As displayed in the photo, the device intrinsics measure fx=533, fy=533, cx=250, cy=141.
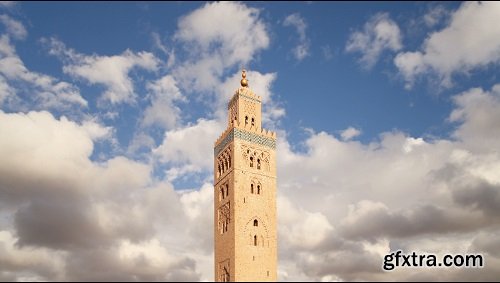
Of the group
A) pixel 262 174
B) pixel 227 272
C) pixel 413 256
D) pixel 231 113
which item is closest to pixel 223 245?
pixel 227 272

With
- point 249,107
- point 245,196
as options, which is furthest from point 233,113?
point 245,196

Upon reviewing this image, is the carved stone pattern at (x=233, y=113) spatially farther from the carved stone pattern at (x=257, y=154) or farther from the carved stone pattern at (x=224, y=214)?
the carved stone pattern at (x=224, y=214)

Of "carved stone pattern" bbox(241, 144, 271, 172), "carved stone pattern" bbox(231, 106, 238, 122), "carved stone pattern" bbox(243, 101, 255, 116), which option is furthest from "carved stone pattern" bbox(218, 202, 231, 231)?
"carved stone pattern" bbox(243, 101, 255, 116)

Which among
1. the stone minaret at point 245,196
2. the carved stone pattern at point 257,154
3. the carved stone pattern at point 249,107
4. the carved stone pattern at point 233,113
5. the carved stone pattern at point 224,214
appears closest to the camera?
the stone minaret at point 245,196

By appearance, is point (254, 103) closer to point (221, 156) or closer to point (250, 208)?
point (221, 156)

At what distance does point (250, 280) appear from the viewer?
34250 millimetres

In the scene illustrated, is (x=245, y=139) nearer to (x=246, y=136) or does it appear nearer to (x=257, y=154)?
(x=246, y=136)

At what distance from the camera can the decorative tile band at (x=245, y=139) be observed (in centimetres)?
3756

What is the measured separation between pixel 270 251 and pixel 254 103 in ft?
36.2

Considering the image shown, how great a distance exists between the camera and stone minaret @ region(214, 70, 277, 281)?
34938mm

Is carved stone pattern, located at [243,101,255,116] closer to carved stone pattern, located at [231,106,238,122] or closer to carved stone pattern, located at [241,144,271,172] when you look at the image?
carved stone pattern, located at [231,106,238,122]

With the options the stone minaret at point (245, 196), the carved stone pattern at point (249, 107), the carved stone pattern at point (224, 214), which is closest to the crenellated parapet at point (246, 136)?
the stone minaret at point (245, 196)

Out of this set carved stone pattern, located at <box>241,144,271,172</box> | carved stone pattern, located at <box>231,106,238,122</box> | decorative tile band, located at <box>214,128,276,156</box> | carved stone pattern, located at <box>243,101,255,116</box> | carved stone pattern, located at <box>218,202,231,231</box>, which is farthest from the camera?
carved stone pattern, located at <box>231,106,238,122</box>

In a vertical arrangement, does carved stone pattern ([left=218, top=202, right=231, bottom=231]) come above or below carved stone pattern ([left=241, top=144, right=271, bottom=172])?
below
